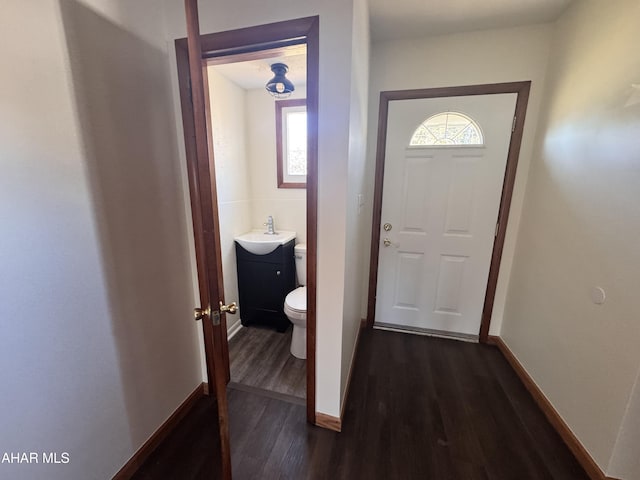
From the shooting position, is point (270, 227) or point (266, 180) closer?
point (270, 227)

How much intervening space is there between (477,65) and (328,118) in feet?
5.14

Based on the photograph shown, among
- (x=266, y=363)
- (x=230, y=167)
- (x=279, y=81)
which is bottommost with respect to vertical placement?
(x=266, y=363)

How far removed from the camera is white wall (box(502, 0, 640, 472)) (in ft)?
3.85

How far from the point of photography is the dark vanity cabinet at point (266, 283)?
2.32 m

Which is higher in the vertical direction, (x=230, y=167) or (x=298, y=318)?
(x=230, y=167)

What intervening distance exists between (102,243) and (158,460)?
1138 millimetres

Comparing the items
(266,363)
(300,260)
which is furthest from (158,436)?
(300,260)

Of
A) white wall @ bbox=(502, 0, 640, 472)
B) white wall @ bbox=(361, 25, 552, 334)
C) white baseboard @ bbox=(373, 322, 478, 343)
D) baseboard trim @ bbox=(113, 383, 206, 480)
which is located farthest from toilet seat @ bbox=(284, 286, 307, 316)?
white wall @ bbox=(502, 0, 640, 472)

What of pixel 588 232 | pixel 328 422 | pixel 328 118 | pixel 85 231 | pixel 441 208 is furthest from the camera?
pixel 441 208

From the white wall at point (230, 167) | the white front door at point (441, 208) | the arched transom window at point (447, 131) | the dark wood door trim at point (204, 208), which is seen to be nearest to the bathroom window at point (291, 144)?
the white wall at point (230, 167)

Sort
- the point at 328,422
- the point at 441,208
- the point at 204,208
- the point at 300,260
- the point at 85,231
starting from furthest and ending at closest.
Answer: the point at 300,260, the point at 441,208, the point at 328,422, the point at 85,231, the point at 204,208

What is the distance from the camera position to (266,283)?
7.77 feet

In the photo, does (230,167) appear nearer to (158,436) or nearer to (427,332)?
(158,436)

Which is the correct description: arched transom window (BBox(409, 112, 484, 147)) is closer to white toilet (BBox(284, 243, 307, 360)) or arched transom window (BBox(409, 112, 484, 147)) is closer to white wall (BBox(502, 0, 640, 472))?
white wall (BBox(502, 0, 640, 472))
